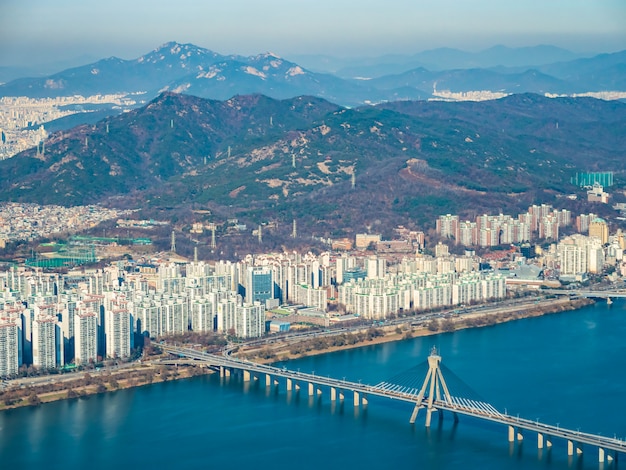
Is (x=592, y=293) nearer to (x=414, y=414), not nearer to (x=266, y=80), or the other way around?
(x=414, y=414)

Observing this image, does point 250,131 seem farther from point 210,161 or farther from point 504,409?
point 504,409

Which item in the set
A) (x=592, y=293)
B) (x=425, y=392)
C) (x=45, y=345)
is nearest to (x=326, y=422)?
(x=425, y=392)

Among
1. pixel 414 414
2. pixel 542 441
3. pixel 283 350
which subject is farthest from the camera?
pixel 283 350

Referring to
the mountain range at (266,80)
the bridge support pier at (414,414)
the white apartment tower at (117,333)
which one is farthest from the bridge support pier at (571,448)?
the mountain range at (266,80)

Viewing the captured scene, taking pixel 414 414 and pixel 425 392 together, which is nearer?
pixel 414 414

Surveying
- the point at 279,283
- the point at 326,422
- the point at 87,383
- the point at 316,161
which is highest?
the point at 316,161

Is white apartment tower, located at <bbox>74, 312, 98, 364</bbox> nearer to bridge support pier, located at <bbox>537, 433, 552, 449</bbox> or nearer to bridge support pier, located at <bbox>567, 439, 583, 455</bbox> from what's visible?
bridge support pier, located at <bbox>537, 433, 552, 449</bbox>

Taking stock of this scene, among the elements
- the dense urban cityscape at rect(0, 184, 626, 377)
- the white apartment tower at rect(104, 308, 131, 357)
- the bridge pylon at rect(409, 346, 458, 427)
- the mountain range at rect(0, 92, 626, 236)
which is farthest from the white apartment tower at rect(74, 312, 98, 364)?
the mountain range at rect(0, 92, 626, 236)
